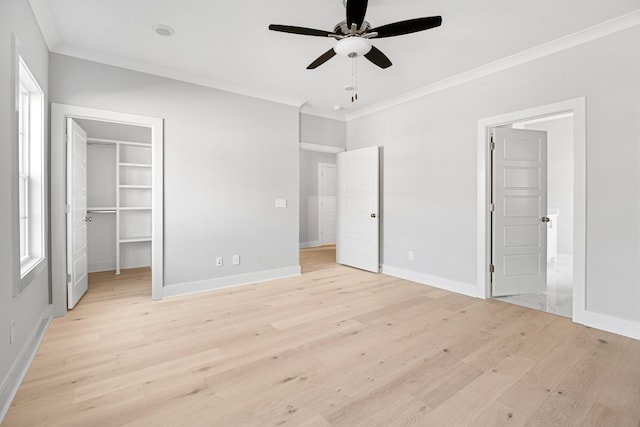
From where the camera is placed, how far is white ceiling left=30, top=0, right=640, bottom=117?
2541mm

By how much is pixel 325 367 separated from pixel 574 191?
290cm

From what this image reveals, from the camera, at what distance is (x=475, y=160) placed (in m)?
3.84

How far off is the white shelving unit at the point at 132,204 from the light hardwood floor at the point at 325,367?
6.13 feet

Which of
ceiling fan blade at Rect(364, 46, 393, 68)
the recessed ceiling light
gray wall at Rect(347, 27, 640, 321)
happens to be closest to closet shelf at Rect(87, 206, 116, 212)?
the recessed ceiling light

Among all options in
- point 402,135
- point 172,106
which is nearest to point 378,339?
point 402,135

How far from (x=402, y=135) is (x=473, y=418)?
12.5 feet

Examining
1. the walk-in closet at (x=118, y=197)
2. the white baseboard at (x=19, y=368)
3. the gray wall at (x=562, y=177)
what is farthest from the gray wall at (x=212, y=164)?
the gray wall at (x=562, y=177)

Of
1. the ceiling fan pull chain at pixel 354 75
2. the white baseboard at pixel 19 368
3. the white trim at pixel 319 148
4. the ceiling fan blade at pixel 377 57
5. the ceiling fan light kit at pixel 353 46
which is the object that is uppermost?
the ceiling fan pull chain at pixel 354 75

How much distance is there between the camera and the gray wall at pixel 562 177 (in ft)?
20.2

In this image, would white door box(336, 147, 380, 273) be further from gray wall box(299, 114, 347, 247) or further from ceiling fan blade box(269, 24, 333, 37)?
ceiling fan blade box(269, 24, 333, 37)

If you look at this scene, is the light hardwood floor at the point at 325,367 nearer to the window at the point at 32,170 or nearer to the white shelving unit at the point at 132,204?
the window at the point at 32,170

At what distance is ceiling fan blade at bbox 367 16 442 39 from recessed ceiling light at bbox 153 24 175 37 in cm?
188

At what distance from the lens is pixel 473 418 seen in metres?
1.70

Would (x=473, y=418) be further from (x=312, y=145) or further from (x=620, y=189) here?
(x=312, y=145)
